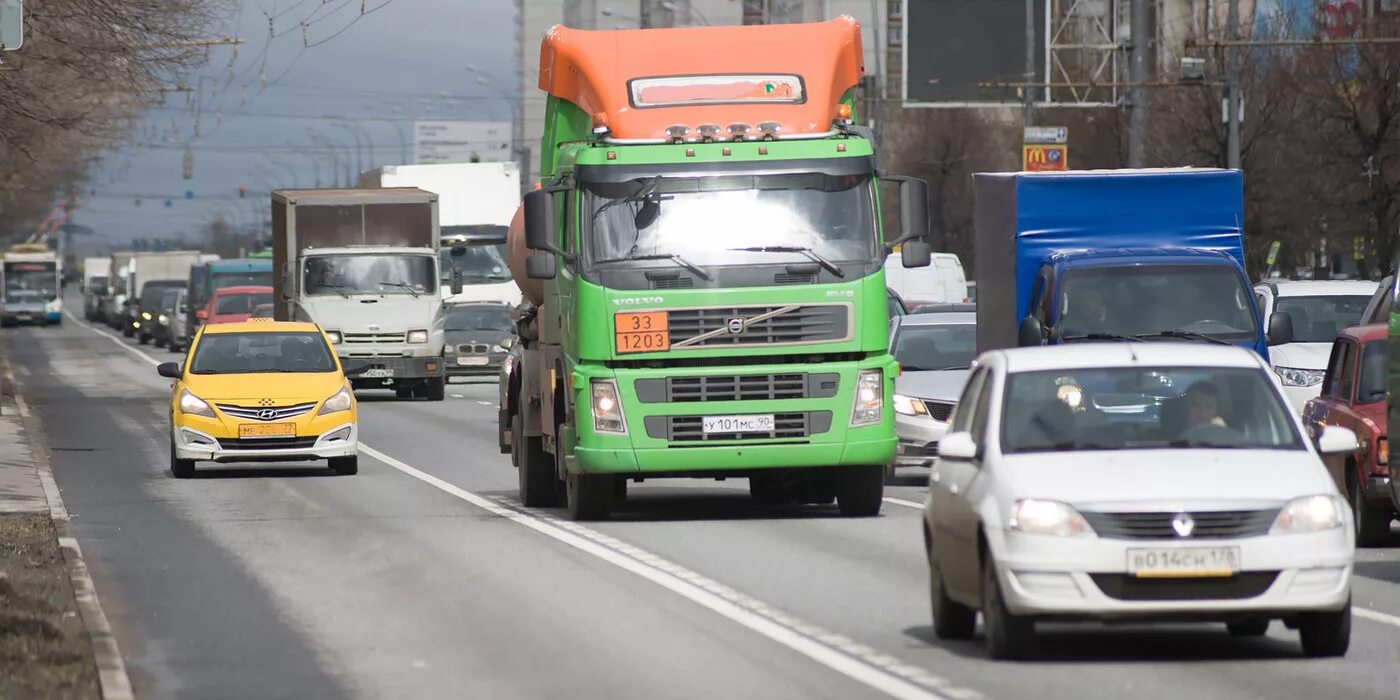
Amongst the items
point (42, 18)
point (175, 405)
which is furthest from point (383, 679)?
point (42, 18)

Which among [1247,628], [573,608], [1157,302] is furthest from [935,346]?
[1247,628]

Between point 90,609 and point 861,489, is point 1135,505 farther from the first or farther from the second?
point 861,489

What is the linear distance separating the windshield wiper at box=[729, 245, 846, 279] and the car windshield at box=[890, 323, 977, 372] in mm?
6722

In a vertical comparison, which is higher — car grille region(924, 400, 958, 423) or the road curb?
car grille region(924, 400, 958, 423)

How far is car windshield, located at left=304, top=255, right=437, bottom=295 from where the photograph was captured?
133ft

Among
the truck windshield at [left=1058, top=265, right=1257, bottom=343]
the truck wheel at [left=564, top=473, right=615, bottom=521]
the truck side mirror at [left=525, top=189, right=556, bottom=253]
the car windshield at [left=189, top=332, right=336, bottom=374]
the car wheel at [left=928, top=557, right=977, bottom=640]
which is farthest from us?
the car windshield at [left=189, top=332, right=336, bottom=374]

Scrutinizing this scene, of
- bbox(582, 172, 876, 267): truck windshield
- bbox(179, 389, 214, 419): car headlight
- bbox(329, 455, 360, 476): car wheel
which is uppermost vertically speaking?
bbox(582, 172, 876, 267): truck windshield

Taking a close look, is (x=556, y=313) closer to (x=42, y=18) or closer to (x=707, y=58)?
(x=707, y=58)

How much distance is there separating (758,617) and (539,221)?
6.26 meters

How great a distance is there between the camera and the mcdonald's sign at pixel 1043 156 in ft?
152

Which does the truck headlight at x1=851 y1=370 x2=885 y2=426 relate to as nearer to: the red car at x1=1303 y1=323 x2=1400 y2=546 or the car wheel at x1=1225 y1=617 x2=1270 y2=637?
the red car at x1=1303 y1=323 x2=1400 y2=546

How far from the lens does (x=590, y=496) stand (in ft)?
62.9

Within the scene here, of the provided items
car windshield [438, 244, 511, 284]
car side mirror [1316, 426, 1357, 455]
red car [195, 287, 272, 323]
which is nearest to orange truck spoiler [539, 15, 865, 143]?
car side mirror [1316, 426, 1357, 455]

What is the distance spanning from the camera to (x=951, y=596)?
1157cm
